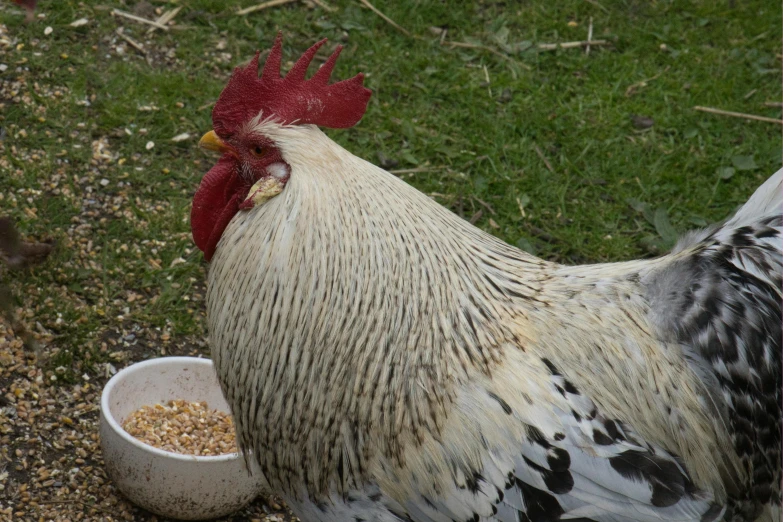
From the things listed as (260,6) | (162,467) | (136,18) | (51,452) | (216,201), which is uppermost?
(216,201)

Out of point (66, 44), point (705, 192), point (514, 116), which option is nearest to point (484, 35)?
point (514, 116)

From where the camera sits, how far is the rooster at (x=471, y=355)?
2480 mm

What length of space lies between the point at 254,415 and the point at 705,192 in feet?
11.5

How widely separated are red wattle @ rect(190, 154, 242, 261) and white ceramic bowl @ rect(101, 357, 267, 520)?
0.85 meters

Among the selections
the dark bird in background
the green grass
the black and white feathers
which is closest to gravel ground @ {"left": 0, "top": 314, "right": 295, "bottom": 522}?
the green grass

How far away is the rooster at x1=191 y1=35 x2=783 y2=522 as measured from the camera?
2480 millimetres

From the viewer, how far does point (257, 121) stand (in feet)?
8.82

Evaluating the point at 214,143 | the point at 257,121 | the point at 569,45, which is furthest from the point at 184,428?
the point at 569,45

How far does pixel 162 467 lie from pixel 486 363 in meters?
1.39

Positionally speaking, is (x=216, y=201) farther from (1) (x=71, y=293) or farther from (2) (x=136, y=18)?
(2) (x=136, y=18)

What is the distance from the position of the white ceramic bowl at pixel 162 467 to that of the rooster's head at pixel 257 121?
2.99 feet

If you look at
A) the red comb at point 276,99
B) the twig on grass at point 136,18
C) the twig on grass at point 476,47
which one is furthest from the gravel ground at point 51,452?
the twig on grass at point 476,47

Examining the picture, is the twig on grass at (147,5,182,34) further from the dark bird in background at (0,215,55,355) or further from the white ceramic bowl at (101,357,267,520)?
the dark bird in background at (0,215,55,355)

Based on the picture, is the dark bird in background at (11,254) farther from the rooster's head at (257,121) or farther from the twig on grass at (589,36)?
the twig on grass at (589,36)
